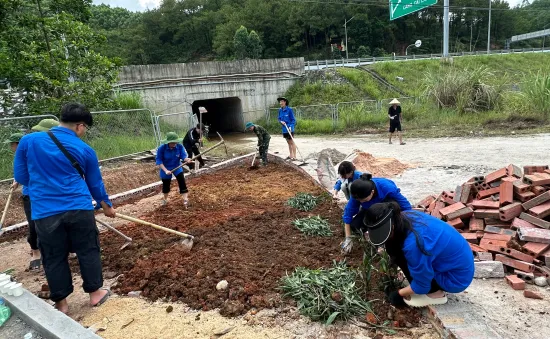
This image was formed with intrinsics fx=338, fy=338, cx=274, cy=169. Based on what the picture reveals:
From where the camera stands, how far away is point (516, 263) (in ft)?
10.4

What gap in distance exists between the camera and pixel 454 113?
46.7 feet

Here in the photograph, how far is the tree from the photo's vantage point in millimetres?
8984

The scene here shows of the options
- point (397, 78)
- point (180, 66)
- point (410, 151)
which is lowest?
point (410, 151)

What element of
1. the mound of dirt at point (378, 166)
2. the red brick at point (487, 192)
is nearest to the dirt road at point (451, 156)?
the mound of dirt at point (378, 166)

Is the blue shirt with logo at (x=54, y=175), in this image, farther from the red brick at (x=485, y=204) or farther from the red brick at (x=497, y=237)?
the red brick at (x=485, y=204)

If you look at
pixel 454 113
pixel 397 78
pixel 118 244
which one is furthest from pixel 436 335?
pixel 397 78

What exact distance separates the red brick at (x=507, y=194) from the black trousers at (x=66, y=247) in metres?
4.21

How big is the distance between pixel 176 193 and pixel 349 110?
12.6 meters

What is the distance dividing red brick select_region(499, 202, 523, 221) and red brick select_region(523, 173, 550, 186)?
336mm

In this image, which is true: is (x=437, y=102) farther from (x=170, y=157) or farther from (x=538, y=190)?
(x=170, y=157)

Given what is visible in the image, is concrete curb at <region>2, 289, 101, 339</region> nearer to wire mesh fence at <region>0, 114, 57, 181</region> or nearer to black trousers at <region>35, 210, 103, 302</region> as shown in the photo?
black trousers at <region>35, 210, 103, 302</region>

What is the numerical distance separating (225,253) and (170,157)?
8.03ft

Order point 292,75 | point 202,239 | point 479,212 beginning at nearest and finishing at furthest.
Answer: point 479,212
point 202,239
point 292,75

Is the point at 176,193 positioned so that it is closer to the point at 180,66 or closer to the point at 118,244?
the point at 118,244
